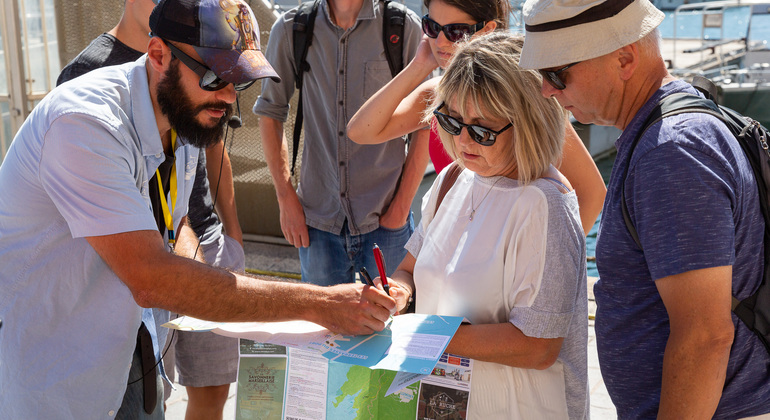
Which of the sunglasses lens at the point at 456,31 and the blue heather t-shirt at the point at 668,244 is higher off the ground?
the sunglasses lens at the point at 456,31

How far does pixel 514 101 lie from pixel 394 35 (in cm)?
167

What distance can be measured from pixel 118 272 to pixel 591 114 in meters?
1.35

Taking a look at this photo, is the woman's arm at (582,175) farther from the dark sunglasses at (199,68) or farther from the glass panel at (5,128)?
the glass panel at (5,128)

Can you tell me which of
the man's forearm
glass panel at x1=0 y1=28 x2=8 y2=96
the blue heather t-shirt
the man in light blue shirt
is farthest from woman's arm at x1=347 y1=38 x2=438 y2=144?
glass panel at x1=0 y1=28 x2=8 y2=96

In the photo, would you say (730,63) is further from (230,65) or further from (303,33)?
(230,65)

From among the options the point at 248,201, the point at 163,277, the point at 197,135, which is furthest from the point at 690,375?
the point at 248,201

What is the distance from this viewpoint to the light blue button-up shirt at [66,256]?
6.14 ft

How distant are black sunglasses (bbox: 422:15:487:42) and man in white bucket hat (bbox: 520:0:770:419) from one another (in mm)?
1077

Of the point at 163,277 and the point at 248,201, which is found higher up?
the point at 163,277

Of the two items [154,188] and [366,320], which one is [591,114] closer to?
[366,320]

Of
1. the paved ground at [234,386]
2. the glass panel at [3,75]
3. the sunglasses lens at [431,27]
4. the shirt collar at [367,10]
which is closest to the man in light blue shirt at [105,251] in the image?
the sunglasses lens at [431,27]

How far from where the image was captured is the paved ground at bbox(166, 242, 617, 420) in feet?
13.0

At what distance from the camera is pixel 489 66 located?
2.10 m

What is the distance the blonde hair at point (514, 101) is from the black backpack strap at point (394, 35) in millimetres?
1503
